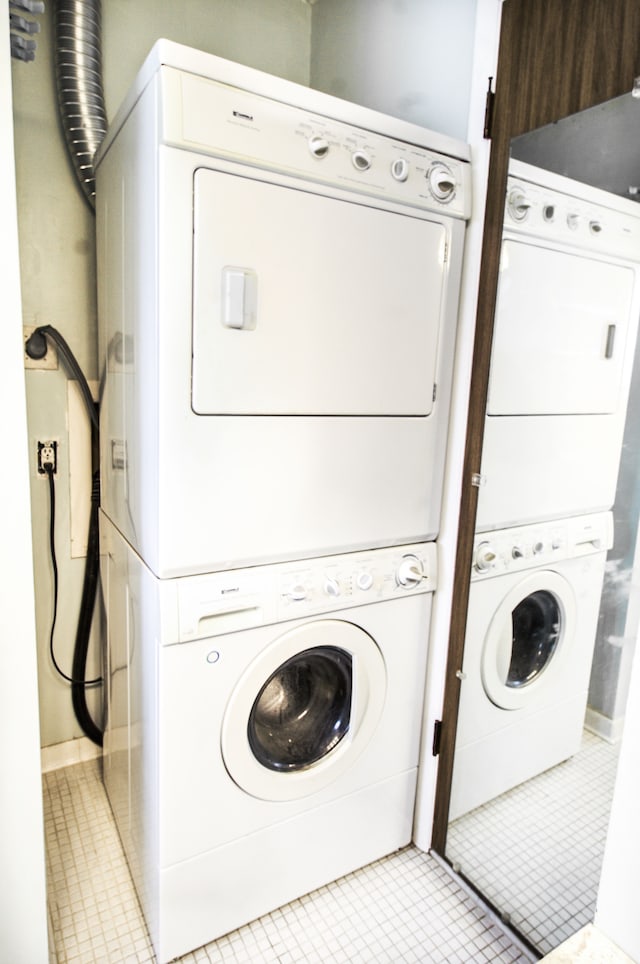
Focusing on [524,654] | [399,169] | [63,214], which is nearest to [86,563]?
[63,214]

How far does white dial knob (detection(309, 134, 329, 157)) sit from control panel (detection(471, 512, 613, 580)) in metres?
1.01

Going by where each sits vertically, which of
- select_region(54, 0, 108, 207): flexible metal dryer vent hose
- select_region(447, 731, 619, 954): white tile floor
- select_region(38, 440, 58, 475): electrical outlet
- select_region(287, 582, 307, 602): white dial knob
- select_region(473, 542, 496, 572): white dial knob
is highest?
select_region(54, 0, 108, 207): flexible metal dryer vent hose

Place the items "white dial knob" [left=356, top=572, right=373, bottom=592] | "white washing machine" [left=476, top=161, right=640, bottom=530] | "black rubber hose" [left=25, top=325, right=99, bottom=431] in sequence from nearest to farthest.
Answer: "white washing machine" [left=476, top=161, right=640, bottom=530] < "white dial knob" [left=356, top=572, right=373, bottom=592] < "black rubber hose" [left=25, top=325, right=99, bottom=431]

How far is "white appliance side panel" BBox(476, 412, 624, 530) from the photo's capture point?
1.38m

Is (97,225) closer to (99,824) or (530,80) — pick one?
(530,80)

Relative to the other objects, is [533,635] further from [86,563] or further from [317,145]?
[86,563]

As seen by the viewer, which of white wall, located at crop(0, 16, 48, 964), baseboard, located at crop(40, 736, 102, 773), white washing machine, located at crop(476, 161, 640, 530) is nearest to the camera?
white wall, located at crop(0, 16, 48, 964)

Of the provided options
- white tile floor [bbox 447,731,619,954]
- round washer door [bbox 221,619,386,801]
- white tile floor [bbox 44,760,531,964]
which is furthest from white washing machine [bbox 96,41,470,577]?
white tile floor [bbox 44,760,531,964]

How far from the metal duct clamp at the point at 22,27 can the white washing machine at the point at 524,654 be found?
4.80 feet

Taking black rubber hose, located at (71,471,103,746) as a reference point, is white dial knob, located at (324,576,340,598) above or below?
above

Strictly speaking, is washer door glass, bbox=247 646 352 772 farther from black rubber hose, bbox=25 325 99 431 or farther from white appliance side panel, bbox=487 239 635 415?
black rubber hose, bbox=25 325 99 431

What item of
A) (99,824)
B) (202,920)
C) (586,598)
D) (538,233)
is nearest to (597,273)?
(538,233)

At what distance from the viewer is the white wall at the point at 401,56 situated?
158 cm

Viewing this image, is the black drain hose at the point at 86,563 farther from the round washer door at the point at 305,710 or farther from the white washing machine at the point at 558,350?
the white washing machine at the point at 558,350
